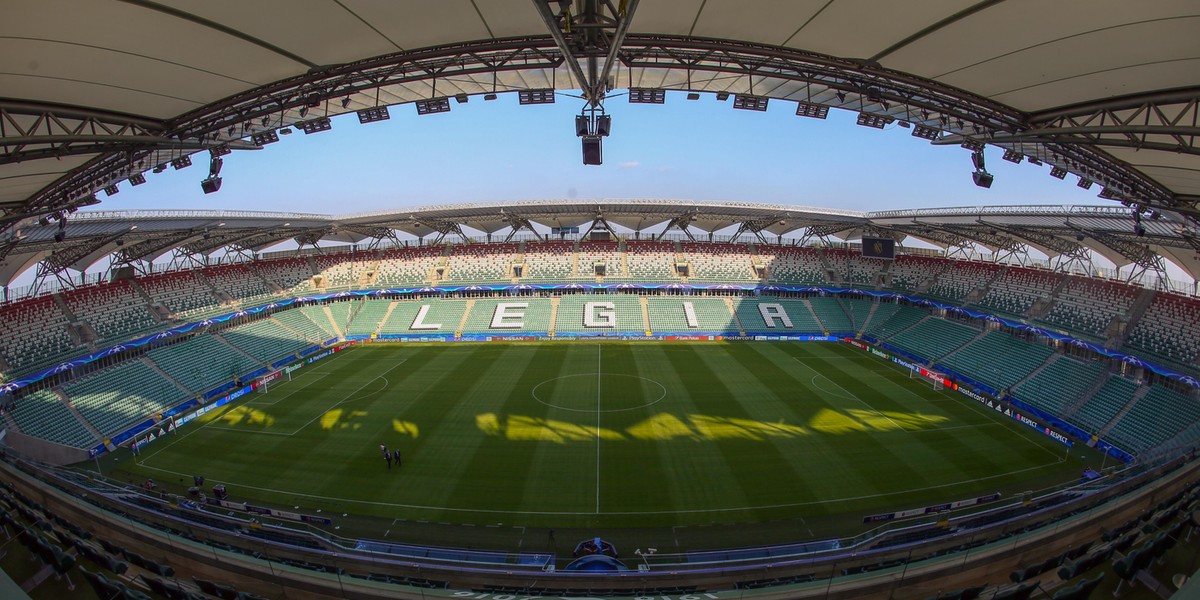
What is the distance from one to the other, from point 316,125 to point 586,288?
95.5ft

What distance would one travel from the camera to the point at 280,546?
885 cm

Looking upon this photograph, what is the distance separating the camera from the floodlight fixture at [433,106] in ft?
45.7

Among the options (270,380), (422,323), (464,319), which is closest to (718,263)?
(464,319)

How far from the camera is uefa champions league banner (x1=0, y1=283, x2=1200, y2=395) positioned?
2142 centimetres

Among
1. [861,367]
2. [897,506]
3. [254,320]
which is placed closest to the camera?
[897,506]

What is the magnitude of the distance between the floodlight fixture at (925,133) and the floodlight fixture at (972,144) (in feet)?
2.46

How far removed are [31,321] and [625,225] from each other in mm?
A: 39162

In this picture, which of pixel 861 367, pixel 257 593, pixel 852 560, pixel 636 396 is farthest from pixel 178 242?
pixel 861 367

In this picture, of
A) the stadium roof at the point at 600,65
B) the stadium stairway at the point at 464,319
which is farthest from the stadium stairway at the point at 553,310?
the stadium roof at the point at 600,65

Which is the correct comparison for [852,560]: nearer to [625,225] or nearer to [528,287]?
[528,287]

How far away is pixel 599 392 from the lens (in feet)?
83.4

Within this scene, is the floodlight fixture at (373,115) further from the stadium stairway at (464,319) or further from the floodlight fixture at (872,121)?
the stadium stairway at (464,319)

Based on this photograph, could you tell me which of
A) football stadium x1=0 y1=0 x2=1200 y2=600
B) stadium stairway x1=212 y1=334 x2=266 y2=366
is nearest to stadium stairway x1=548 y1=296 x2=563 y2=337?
football stadium x1=0 y1=0 x2=1200 y2=600

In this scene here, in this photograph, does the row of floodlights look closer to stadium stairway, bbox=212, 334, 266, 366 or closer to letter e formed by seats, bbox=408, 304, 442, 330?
stadium stairway, bbox=212, 334, 266, 366
